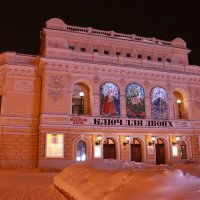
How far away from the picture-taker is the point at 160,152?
87.9 ft

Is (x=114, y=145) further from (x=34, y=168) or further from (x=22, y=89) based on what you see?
(x=22, y=89)

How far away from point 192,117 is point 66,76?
1429 cm

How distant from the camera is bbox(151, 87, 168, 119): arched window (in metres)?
26.9

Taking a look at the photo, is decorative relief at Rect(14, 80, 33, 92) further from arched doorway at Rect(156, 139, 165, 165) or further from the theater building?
arched doorway at Rect(156, 139, 165, 165)

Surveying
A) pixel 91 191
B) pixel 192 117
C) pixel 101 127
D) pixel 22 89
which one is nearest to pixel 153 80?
pixel 192 117

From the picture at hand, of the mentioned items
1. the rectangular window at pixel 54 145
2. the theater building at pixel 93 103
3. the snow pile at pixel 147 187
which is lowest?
the snow pile at pixel 147 187

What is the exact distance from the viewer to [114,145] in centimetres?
2527

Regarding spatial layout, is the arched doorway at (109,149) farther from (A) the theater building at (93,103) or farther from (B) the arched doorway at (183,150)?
(B) the arched doorway at (183,150)

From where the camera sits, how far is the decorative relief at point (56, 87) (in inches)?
939

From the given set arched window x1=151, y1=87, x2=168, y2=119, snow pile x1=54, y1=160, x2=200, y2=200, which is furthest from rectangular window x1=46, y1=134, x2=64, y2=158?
snow pile x1=54, y1=160, x2=200, y2=200

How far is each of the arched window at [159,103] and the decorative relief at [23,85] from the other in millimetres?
12495

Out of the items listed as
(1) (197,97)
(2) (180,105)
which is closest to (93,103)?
(2) (180,105)

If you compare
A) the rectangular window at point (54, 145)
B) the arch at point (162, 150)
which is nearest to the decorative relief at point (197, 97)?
the arch at point (162, 150)

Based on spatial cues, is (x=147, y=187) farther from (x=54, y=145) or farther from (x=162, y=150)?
(x=162, y=150)
